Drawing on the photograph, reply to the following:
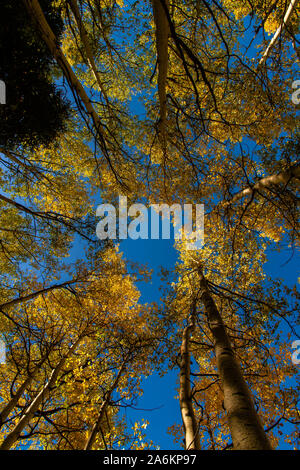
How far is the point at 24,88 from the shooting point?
161 inches

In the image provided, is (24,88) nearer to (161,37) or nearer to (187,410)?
(161,37)

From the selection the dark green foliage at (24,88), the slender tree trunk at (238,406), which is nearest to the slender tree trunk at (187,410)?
the slender tree trunk at (238,406)

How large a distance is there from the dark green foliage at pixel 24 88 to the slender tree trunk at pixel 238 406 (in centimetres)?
569

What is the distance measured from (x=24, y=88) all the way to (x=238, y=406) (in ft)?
20.6

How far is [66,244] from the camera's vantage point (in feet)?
17.9

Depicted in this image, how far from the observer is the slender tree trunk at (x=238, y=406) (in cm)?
158

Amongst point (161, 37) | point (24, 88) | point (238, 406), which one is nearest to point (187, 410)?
point (238, 406)

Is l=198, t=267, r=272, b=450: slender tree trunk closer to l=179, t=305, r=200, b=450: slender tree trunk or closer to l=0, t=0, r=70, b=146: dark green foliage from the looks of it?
l=179, t=305, r=200, b=450: slender tree trunk

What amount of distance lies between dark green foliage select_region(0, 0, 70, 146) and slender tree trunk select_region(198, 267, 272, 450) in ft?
18.7

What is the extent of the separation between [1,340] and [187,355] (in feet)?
18.4

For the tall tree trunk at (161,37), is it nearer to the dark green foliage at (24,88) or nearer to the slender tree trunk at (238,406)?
the dark green foliage at (24,88)

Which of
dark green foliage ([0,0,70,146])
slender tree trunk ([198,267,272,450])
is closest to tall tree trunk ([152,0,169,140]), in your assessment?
dark green foliage ([0,0,70,146])

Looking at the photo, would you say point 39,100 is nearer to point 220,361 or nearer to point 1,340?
point 220,361
